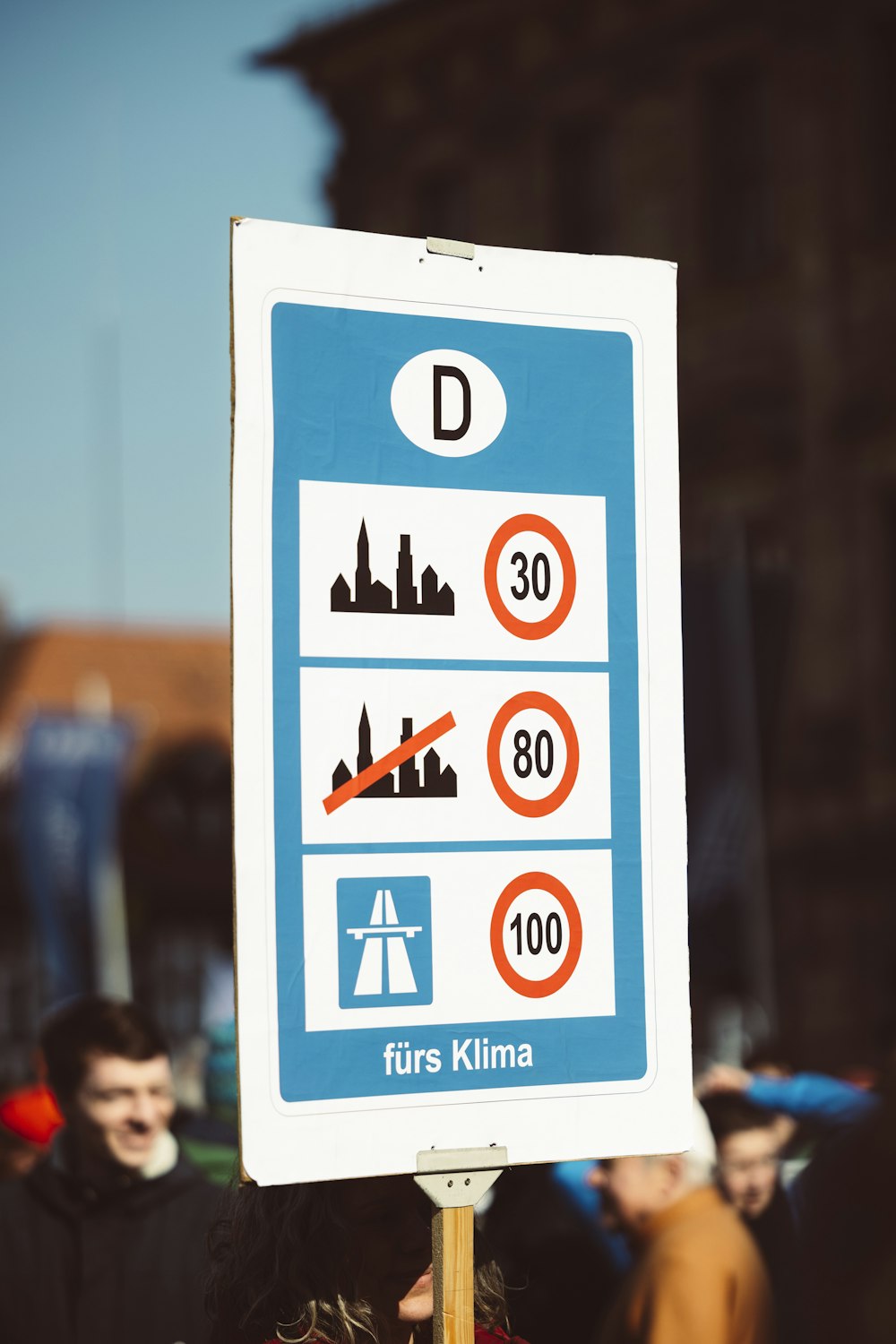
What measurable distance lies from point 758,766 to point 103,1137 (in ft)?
27.4

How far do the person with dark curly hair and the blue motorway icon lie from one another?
0.26m

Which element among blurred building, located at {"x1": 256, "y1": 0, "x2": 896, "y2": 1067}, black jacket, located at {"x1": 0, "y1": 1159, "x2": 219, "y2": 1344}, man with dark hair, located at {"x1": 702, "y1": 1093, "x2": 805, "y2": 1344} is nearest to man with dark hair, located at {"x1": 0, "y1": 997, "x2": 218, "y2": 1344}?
black jacket, located at {"x1": 0, "y1": 1159, "x2": 219, "y2": 1344}

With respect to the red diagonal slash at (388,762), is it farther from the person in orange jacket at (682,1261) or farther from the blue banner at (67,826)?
the blue banner at (67,826)

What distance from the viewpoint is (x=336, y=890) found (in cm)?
225

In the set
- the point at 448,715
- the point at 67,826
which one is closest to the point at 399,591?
the point at 448,715

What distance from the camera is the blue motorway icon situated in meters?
2.25

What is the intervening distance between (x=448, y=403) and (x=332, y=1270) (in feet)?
3.50

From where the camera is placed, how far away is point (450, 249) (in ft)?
8.00

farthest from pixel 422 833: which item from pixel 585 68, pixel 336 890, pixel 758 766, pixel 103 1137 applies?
pixel 585 68

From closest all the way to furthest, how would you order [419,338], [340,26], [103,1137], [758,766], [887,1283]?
[419,338]
[887,1283]
[103,1137]
[758,766]
[340,26]

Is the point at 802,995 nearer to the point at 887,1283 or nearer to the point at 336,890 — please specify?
the point at 887,1283

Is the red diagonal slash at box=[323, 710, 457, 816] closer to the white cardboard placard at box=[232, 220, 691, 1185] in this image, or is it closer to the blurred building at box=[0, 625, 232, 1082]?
the white cardboard placard at box=[232, 220, 691, 1185]

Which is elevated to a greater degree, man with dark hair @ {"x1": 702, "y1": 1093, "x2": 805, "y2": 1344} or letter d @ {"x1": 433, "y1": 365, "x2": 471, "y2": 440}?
letter d @ {"x1": 433, "y1": 365, "x2": 471, "y2": 440}

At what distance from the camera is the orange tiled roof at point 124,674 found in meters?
28.8
